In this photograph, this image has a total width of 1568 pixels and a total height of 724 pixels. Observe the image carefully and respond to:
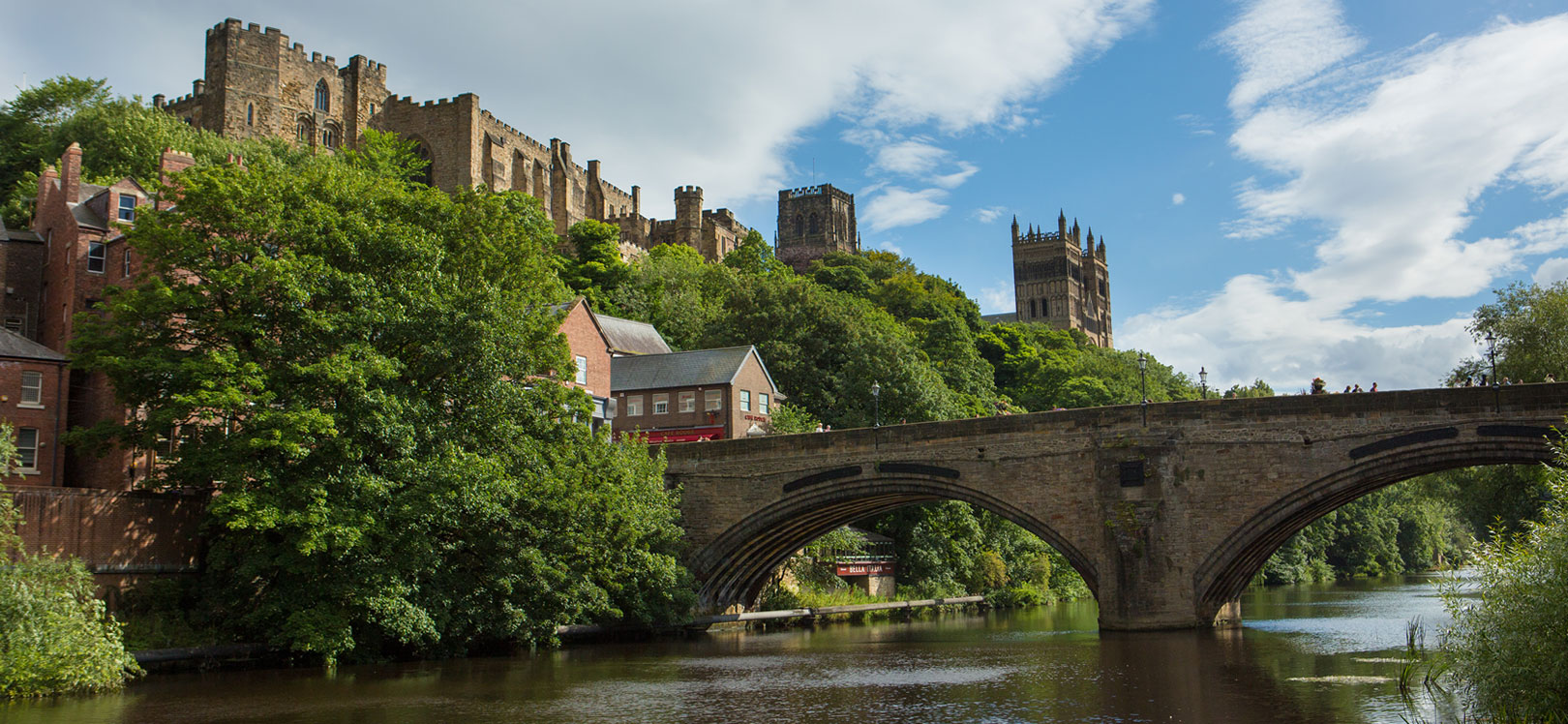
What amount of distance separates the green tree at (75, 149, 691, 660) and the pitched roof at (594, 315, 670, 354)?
82.0ft

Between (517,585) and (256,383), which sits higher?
(256,383)

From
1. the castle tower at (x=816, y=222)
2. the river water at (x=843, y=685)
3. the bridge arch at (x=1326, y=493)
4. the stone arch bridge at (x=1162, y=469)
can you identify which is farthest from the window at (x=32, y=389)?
the castle tower at (x=816, y=222)

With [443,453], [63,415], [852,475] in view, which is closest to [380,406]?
[443,453]

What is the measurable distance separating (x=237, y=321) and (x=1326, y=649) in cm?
2745

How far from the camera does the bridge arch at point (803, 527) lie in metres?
35.3

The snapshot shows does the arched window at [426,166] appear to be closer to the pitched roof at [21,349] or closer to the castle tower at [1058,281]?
the pitched roof at [21,349]

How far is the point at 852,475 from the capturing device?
37.2 meters

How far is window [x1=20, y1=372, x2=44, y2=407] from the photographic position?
33375 millimetres

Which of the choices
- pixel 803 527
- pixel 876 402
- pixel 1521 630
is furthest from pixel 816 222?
pixel 1521 630

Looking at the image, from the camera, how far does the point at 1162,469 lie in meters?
33.3

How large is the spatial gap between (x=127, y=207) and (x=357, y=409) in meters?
17.1

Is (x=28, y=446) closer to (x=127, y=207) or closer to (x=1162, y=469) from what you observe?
(x=127, y=207)

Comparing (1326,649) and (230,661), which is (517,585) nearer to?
(230,661)

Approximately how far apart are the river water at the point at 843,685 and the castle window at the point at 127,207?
61.5 ft
